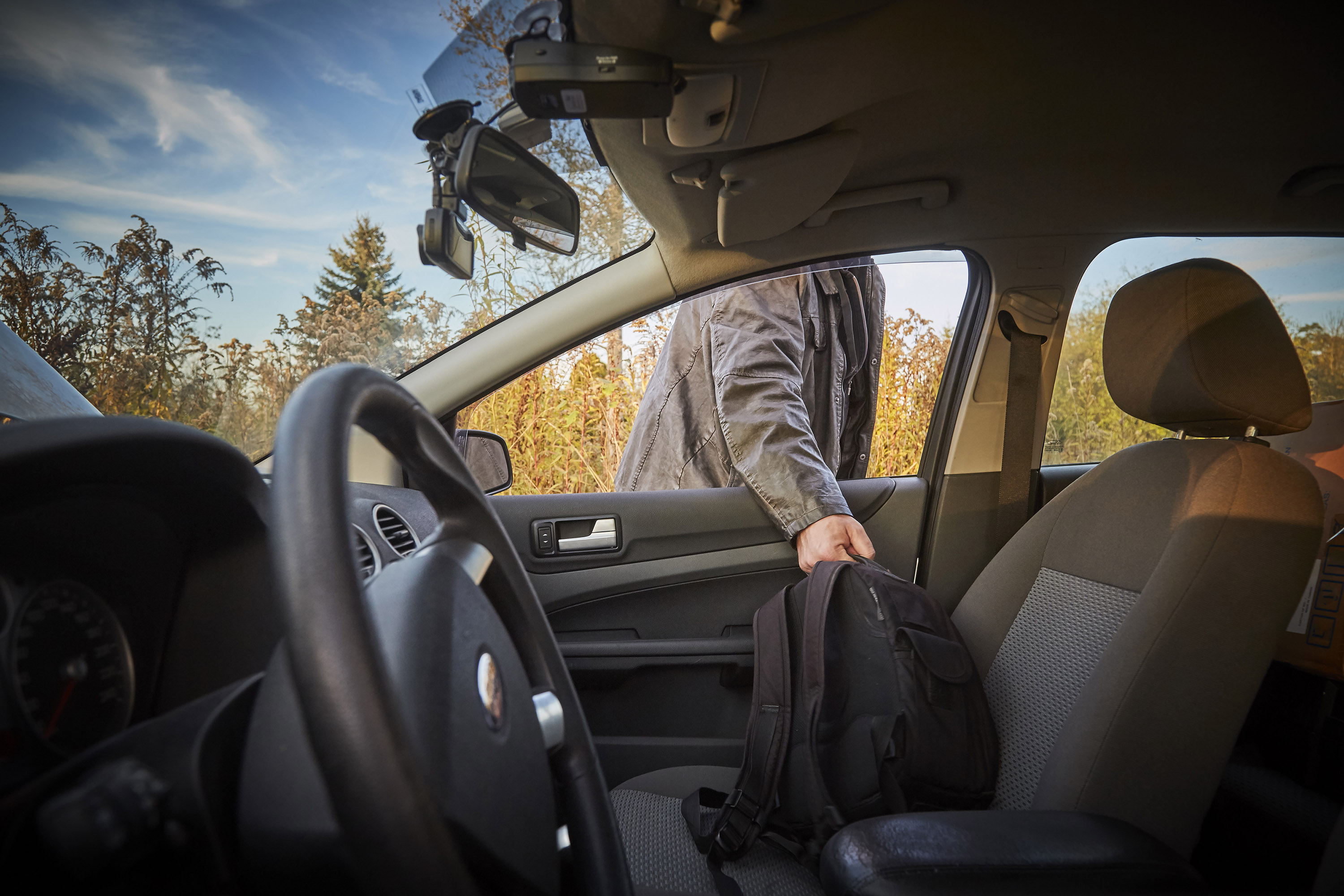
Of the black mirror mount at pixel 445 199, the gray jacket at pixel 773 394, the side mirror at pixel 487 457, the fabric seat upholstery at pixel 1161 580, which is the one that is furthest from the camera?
the gray jacket at pixel 773 394

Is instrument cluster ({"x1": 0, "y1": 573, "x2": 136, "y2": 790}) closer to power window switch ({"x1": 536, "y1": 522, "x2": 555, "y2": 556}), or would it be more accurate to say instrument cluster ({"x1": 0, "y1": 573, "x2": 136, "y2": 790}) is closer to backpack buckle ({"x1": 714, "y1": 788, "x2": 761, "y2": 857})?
backpack buckle ({"x1": 714, "y1": 788, "x2": 761, "y2": 857})

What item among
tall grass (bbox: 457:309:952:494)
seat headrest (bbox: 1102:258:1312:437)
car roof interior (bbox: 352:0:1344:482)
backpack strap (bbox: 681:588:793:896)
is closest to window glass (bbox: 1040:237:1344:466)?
car roof interior (bbox: 352:0:1344:482)

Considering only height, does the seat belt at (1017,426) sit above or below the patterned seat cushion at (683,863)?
above

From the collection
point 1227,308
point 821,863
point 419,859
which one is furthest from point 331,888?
point 1227,308

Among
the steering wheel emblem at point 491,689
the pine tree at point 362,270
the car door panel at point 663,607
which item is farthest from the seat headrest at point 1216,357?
the pine tree at point 362,270

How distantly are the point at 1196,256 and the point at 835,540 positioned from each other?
0.98 metres

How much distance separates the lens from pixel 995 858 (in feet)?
2.64

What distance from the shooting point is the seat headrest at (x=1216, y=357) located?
1.22m

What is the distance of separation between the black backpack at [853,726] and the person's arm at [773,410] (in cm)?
27

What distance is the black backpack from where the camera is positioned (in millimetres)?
1161

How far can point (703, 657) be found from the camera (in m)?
1.70

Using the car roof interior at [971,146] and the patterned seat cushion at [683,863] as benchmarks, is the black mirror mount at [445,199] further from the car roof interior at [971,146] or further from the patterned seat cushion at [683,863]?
the patterned seat cushion at [683,863]

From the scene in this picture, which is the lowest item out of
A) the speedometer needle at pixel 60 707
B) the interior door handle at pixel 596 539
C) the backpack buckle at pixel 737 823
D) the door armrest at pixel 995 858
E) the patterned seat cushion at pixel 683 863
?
the patterned seat cushion at pixel 683 863

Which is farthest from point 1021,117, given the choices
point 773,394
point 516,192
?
point 516,192
